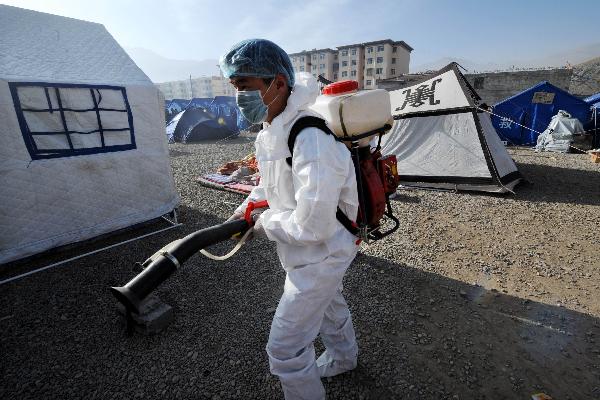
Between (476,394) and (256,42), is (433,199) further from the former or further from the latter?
(256,42)

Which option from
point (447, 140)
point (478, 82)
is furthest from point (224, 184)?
point (478, 82)

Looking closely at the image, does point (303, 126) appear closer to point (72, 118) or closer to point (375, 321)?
point (375, 321)

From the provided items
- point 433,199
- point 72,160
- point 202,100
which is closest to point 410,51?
point 202,100

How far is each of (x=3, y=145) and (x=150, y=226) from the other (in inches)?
100

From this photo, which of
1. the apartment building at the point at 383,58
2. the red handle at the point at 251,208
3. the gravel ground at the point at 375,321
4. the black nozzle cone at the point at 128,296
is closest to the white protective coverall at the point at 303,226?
the red handle at the point at 251,208

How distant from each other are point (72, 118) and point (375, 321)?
5.25m

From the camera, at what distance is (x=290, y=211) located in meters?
1.81

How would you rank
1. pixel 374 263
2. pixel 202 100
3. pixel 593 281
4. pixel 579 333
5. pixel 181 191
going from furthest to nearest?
1. pixel 202 100
2. pixel 181 191
3. pixel 374 263
4. pixel 593 281
5. pixel 579 333

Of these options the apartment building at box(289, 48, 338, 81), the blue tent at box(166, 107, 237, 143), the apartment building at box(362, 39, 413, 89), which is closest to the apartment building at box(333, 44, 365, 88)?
the apartment building at box(362, 39, 413, 89)

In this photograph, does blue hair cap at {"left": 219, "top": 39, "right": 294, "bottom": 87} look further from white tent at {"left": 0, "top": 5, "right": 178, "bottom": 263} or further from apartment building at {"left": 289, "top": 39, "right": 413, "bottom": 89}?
apartment building at {"left": 289, "top": 39, "right": 413, "bottom": 89}

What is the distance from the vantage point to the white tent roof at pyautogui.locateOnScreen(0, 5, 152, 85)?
425 centimetres

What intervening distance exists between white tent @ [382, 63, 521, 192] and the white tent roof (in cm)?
649

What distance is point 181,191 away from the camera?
8.40 m

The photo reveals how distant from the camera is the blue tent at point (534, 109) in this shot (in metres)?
13.3
